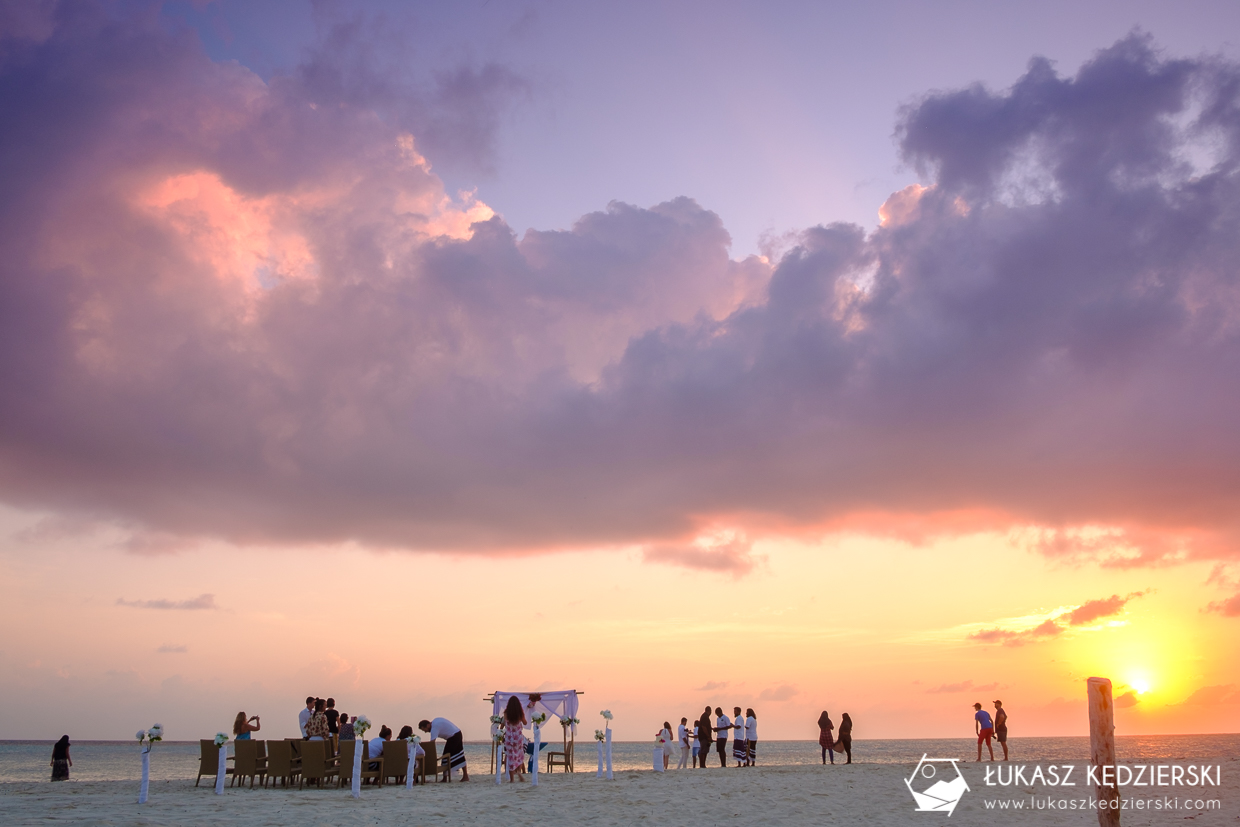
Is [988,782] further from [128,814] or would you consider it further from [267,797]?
[128,814]

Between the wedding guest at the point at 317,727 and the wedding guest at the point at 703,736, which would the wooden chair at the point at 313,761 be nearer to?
the wedding guest at the point at 317,727

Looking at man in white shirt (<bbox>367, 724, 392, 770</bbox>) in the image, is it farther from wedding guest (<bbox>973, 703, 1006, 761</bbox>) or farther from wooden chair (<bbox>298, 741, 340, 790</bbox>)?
wedding guest (<bbox>973, 703, 1006, 761</bbox>)

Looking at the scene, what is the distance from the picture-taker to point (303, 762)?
18516 millimetres

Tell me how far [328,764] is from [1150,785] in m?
19.6

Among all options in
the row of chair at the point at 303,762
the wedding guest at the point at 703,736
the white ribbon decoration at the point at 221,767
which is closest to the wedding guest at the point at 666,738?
the wedding guest at the point at 703,736

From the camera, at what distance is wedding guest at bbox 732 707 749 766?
26.8 meters

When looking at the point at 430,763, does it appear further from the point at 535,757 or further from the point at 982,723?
the point at 982,723

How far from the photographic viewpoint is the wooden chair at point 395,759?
1950 cm

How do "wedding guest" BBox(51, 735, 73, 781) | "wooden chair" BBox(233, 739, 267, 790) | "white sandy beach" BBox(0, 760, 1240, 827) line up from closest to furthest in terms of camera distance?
"white sandy beach" BBox(0, 760, 1240, 827), "wooden chair" BBox(233, 739, 267, 790), "wedding guest" BBox(51, 735, 73, 781)

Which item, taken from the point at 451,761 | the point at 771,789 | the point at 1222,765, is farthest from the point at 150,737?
the point at 1222,765

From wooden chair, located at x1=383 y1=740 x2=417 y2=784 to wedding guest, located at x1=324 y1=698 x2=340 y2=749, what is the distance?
134 centimetres

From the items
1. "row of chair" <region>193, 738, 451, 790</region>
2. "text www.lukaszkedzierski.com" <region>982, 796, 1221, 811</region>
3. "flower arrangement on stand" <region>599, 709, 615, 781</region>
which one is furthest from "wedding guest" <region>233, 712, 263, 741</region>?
"text www.lukaszkedzierski.com" <region>982, 796, 1221, 811</region>

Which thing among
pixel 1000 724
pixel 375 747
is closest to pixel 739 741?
pixel 1000 724

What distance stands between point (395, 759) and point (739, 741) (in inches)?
475
